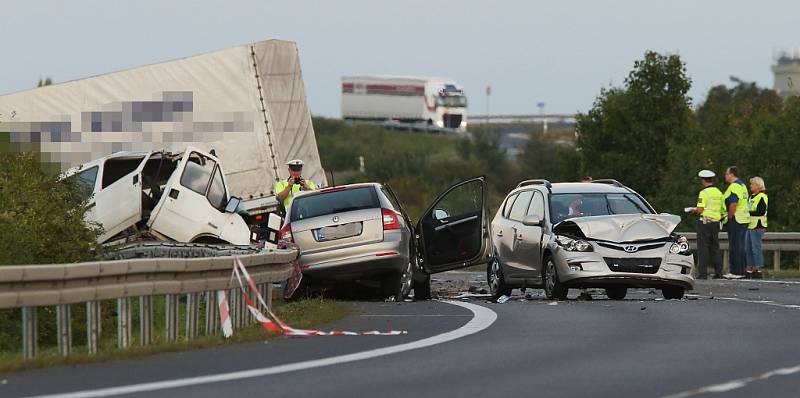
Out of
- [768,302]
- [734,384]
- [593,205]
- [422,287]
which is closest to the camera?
[734,384]

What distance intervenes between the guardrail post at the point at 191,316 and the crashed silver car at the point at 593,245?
7.20 metres

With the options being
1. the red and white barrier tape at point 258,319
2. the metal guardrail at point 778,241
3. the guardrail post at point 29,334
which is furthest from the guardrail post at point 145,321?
the metal guardrail at point 778,241

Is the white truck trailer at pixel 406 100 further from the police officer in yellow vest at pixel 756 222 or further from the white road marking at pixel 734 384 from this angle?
the white road marking at pixel 734 384

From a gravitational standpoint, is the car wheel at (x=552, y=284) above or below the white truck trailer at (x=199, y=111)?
below

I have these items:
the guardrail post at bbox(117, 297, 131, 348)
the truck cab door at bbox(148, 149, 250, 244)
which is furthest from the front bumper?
the guardrail post at bbox(117, 297, 131, 348)

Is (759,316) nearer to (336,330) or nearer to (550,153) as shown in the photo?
(336,330)

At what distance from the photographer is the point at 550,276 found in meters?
21.2

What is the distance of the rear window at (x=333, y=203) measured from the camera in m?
21.2

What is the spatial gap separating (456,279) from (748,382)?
2069 cm

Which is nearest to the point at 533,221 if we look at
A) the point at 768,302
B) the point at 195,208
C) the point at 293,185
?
the point at 768,302

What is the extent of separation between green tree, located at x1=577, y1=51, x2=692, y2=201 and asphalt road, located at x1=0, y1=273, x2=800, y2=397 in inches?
1871

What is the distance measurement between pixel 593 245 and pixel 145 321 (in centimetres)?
830

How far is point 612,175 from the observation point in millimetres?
64500

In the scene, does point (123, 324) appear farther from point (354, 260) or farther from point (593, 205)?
point (593, 205)
